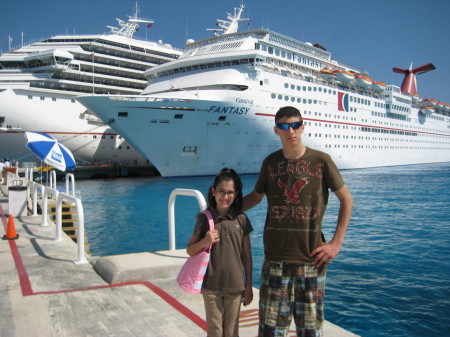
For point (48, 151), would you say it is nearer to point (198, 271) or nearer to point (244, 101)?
point (198, 271)

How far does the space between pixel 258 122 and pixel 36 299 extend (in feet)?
77.3

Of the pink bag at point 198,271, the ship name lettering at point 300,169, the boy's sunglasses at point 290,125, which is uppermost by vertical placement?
the boy's sunglasses at point 290,125

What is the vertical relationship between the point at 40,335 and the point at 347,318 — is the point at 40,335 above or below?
above

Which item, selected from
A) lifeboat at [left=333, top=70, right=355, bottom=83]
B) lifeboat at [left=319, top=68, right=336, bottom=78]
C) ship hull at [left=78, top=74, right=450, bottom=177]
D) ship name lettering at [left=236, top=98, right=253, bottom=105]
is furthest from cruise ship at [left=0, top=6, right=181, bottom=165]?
lifeboat at [left=333, top=70, right=355, bottom=83]

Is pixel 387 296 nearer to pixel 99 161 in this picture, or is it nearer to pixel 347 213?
pixel 347 213

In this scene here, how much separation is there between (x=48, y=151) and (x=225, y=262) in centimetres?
802

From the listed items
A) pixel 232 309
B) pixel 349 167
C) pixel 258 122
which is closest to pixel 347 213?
pixel 232 309

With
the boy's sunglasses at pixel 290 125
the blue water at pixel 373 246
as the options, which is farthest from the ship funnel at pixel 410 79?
the boy's sunglasses at pixel 290 125

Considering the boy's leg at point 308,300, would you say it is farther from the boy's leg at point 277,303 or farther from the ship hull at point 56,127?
the ship hull at point 56,127

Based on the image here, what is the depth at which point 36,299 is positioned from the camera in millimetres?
3814

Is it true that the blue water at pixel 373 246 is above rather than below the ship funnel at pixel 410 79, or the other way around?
below

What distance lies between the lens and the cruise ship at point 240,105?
2405 centimetres

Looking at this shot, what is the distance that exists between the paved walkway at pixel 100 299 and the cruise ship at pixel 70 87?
23657mm

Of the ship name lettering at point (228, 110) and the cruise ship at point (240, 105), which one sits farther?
the ship name lettering at point (228, 110)
